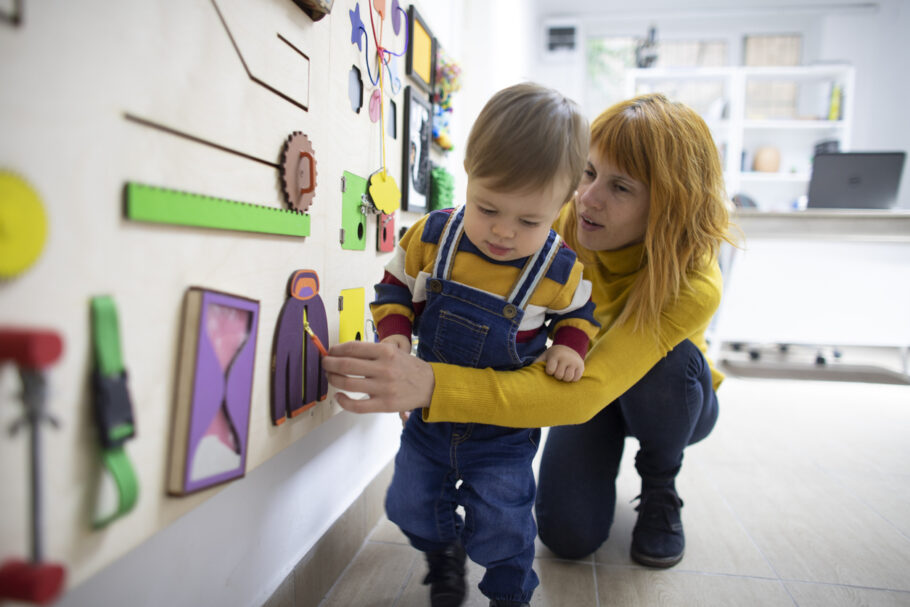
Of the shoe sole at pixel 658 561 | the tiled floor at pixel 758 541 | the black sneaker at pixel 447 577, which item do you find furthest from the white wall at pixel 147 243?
the shoe sole at pixel 658 561

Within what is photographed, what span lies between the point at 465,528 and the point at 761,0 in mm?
5187

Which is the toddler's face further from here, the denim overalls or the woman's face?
the woman's face

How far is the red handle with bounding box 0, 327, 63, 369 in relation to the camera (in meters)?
0.33

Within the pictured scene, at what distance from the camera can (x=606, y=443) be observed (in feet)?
3.88

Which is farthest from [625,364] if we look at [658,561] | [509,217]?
[658,561]

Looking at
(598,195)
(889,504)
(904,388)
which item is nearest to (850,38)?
(904,388)

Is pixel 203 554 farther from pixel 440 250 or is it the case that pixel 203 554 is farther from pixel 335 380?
pixel 440 250

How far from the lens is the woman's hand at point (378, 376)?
27.5 inches

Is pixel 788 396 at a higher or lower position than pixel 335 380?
lower

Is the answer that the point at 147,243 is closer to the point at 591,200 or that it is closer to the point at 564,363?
the point at 564,363

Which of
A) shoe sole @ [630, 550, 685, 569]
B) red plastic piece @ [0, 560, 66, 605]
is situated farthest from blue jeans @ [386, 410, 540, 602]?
red plastic piece @ [0, 560, 66, 605]

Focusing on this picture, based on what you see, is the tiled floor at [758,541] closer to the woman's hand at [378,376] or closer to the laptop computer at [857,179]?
the woman's hand at [378,376]

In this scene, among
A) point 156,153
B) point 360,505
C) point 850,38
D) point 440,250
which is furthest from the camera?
point 850,38

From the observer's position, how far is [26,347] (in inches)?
13.2
